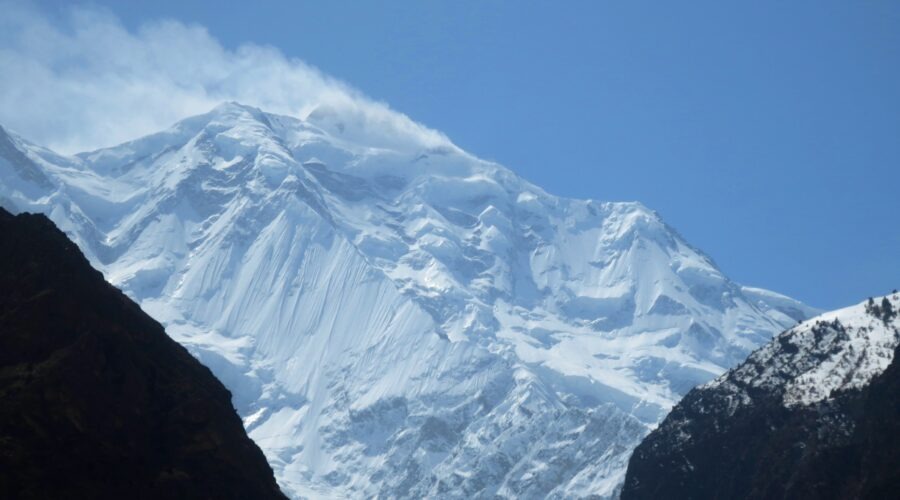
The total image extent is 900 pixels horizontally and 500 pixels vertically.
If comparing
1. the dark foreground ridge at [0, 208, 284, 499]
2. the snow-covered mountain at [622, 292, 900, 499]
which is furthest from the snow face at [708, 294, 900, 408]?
the dark foreground ridge at [0, 208, 284, 499]

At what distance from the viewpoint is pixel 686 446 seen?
160375 millimetres

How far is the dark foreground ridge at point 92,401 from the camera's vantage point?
7100 centimetres

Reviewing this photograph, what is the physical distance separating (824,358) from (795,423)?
33.1 feet

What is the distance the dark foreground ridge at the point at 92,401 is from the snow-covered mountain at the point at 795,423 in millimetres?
62220

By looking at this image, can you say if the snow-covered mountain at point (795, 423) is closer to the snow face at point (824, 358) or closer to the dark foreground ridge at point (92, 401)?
the snow face at point (824, 358)

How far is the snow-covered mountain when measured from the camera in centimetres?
13212

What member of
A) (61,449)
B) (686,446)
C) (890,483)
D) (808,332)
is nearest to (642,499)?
(686,446)

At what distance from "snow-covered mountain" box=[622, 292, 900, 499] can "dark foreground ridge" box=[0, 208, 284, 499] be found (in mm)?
62220

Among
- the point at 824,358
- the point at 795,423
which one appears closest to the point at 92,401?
the point at 795,423

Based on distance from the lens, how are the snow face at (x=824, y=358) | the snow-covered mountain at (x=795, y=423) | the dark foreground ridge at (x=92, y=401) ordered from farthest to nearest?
the snow face at (x=824, y=358) → the snow-covered mountain at (x=795, y=423) → the dark foreground ridge at (x=92, y=401)

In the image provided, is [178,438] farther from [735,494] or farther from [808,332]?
[808,332]

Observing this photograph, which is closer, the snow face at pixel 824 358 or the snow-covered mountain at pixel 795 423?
the snow-covered mountain at pixel 795 423

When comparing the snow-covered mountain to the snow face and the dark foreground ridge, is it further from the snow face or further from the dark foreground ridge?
the dark foreground ridge

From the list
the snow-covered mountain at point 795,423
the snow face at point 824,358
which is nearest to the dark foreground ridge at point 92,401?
the snow-covered mountain at point 795,423
